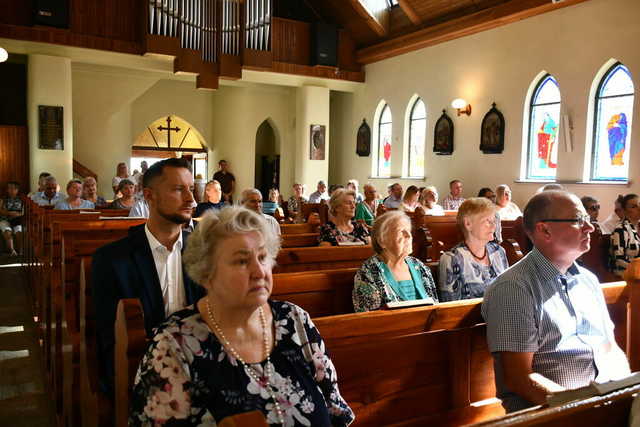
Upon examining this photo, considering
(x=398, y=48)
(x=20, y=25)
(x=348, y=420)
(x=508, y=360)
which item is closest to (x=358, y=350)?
(x=348, y=420)

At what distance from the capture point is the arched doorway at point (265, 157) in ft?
51.1

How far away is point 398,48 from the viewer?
1140 centimetres

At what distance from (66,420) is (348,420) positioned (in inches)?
71.3

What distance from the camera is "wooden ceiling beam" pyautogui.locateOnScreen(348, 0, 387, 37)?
1119 cm

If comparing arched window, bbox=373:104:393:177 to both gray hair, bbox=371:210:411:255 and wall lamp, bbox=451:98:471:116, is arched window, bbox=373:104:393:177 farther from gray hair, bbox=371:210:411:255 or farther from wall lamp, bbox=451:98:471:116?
gray hair, bbox=371:210:411:255

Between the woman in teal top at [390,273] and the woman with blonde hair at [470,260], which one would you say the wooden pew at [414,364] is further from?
the woman with blonde hair at [470,260]

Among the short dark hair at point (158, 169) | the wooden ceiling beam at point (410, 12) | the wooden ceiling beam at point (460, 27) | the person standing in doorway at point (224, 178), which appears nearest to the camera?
the short dark hair at point (158, 169)

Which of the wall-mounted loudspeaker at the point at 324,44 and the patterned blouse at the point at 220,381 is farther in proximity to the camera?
the wall-mounted loudspeaker at the point at 324,44

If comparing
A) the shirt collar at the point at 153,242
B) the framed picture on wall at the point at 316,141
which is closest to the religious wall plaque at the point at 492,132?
the framed picture on wall at the point at 316,141

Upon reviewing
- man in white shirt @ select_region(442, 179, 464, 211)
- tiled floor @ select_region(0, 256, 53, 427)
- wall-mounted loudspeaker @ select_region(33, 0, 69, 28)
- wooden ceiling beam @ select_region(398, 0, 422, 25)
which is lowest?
tiled floor @ select_region(0, 256, 53, 427)

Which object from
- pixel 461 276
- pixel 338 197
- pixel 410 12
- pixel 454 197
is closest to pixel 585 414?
pixel 461 276

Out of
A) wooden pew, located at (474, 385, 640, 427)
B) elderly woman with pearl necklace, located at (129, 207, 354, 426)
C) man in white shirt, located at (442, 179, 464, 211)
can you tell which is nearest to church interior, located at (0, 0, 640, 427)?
wooden pew, located at (474, 385, 640, 427)

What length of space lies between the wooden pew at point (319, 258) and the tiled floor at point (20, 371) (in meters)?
1.67

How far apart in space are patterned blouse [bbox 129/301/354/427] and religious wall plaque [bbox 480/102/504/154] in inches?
343
